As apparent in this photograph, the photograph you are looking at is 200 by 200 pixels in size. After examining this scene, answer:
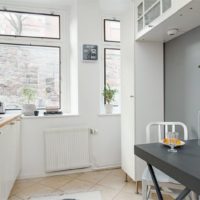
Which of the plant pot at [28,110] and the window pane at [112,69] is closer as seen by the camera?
the plant pot at [28,110]

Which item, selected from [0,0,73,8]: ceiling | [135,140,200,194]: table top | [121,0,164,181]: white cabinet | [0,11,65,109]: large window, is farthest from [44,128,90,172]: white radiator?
[0,0,73,8]: ceiling

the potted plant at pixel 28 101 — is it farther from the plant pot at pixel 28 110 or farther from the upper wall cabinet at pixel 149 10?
the upper wall cabinet at pixel 149 10

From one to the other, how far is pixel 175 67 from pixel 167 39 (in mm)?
346

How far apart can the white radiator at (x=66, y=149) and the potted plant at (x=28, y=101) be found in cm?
39

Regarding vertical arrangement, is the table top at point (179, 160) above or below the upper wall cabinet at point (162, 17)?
below

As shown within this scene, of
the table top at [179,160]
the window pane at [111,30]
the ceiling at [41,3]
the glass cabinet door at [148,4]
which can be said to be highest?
the ceiling at [41,3]

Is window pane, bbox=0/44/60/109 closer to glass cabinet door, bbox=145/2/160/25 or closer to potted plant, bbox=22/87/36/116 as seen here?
potted plant, bbox=22/87/36/116

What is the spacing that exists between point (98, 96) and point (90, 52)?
673mm

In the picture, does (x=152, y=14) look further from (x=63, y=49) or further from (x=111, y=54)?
(x=63, y=49)

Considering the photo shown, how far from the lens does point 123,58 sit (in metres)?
2.80

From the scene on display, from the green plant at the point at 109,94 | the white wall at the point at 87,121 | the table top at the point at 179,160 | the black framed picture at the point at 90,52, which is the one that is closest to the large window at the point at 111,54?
the green plant at the point at 109,94

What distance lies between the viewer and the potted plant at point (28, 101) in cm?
302

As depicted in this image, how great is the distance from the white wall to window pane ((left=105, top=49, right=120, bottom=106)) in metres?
0.30

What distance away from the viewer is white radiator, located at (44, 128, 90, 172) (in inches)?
116
